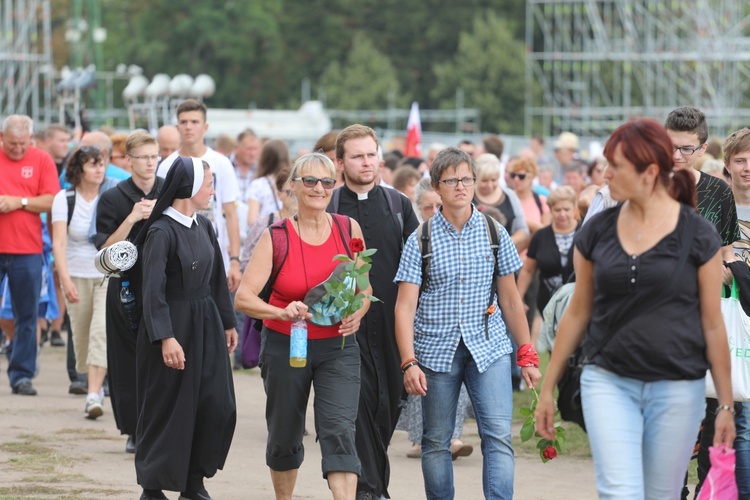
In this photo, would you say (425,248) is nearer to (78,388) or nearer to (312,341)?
(312,341)

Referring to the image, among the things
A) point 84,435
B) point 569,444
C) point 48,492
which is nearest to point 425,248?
point 48,492

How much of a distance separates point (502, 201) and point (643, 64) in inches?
1374

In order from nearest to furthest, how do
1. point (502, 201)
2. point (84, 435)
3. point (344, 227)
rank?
point (344, 227), point (84, 435), point (502, 201)

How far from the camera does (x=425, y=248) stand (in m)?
6.80

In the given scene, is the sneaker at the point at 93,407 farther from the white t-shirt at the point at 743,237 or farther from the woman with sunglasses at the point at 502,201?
the white t-shirt at the point at 743,237

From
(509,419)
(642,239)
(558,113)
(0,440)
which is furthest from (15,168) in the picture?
(558,113)

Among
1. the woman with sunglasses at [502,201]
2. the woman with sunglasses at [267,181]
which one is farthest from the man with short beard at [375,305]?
the woman with sunglasses at [267,181]

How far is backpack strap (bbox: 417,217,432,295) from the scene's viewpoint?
22.3ft

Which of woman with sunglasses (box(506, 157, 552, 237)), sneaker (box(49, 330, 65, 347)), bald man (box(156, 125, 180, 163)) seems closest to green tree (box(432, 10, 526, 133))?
sneaker (box(49, 330, 65, 347))

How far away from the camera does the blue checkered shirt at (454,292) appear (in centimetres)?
673

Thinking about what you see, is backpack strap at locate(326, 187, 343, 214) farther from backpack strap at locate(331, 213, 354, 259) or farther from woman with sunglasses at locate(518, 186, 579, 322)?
woman with sunglasses at locate(518, 186, 579, 322)

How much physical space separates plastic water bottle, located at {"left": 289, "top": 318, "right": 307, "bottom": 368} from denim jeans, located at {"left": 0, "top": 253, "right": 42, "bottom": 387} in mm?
5455

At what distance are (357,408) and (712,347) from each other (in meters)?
2.38

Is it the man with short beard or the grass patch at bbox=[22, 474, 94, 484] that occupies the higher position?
the man with short beard
